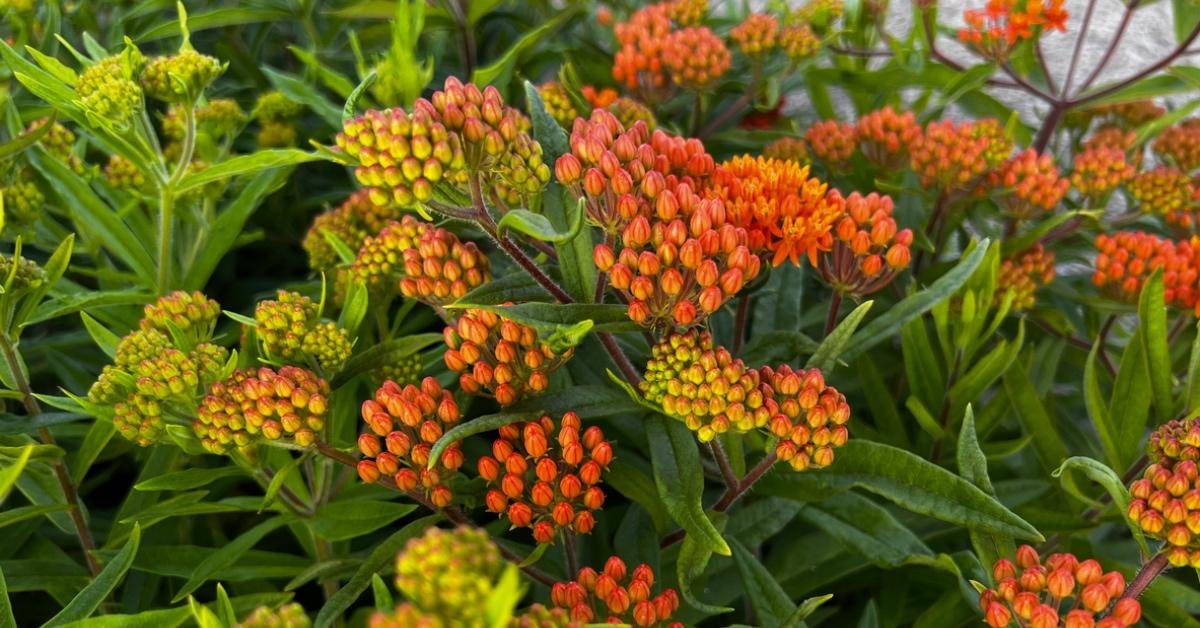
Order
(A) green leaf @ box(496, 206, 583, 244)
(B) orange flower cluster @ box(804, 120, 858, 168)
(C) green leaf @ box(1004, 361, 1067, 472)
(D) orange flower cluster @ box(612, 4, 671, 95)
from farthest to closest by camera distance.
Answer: (D) orange flower cluster @ box(612, 4, 671, 95) → (B) orange flower cluster @ box(804, 120, 858, 168) → (C) green leaf @ box(1004, 361, 1067, 472) → (A) green leaf @ box(496, 206, 583, 244)

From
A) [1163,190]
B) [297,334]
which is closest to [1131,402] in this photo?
[1163,190]

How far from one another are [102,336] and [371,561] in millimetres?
594

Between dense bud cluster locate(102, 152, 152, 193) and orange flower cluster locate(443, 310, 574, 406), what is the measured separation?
928 millimetres

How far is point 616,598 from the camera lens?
3.47ft

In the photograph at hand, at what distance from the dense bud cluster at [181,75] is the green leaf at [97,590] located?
75 cm

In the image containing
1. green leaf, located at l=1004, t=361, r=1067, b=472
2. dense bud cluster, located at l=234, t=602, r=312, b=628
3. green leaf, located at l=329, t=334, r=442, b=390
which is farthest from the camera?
green leaf, located at l=1004, t=361, r=1067, b=472

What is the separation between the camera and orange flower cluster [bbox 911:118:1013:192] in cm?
172

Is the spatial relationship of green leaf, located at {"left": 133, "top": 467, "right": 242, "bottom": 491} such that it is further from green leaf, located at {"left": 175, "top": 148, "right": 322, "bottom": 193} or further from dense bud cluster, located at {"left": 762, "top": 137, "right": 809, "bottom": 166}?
dense bud cluster, located at {"left": 762, "top": 137, "right": 809, "bottom": 166}

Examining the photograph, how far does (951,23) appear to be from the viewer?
3.45 meters

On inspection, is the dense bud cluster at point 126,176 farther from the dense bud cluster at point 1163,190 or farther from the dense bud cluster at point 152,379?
the dense bud cluster at point 1163,190

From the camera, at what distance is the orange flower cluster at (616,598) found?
105cm

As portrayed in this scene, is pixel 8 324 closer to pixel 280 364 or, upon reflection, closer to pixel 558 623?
pixel 280 364

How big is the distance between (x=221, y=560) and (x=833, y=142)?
1.48 m

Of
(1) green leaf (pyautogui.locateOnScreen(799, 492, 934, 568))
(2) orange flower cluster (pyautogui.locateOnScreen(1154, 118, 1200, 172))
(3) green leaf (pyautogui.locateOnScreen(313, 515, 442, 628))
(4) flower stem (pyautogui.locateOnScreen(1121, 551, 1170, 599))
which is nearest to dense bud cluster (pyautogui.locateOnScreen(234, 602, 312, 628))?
(3) green leaf (pyautogui.locateOnScreen(313, 515, 442, 628))
